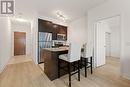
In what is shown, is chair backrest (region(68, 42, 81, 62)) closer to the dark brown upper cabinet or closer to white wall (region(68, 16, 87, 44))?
white wall (region(68, 16, 87, 44))

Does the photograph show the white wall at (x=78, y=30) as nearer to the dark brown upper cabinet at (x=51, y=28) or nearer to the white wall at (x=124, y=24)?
the dark brown upper cabinet at (x=51, y=28)

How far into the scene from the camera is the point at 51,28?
5332 millimetres

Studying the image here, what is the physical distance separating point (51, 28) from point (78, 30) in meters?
1.75

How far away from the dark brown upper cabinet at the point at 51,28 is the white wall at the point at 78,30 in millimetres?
541

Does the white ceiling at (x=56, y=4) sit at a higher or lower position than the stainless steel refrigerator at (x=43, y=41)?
higher

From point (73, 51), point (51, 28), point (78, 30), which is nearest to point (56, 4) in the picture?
point (51, 28)

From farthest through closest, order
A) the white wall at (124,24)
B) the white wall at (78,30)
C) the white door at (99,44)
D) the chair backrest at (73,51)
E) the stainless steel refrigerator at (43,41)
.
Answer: the white wall at (78,30) < the stainless steel refrigerator at (43,41) < the white door at (99,44) < the white wall at (124,24) < the chair backrest at (73,51)

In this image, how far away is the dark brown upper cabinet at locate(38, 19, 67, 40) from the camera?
15.7 feet

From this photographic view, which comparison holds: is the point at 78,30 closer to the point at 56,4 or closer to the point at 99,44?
the point at 99,44

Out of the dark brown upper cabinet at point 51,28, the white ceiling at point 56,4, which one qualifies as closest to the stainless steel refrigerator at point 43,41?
the dark brown upper cabinet at point 51,28

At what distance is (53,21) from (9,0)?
3.26 meters

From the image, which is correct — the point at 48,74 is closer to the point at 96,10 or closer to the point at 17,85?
the point at 17,85

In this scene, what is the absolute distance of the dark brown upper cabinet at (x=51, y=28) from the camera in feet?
15.7

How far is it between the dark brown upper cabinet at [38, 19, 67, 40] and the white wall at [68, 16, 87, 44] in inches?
21.3
